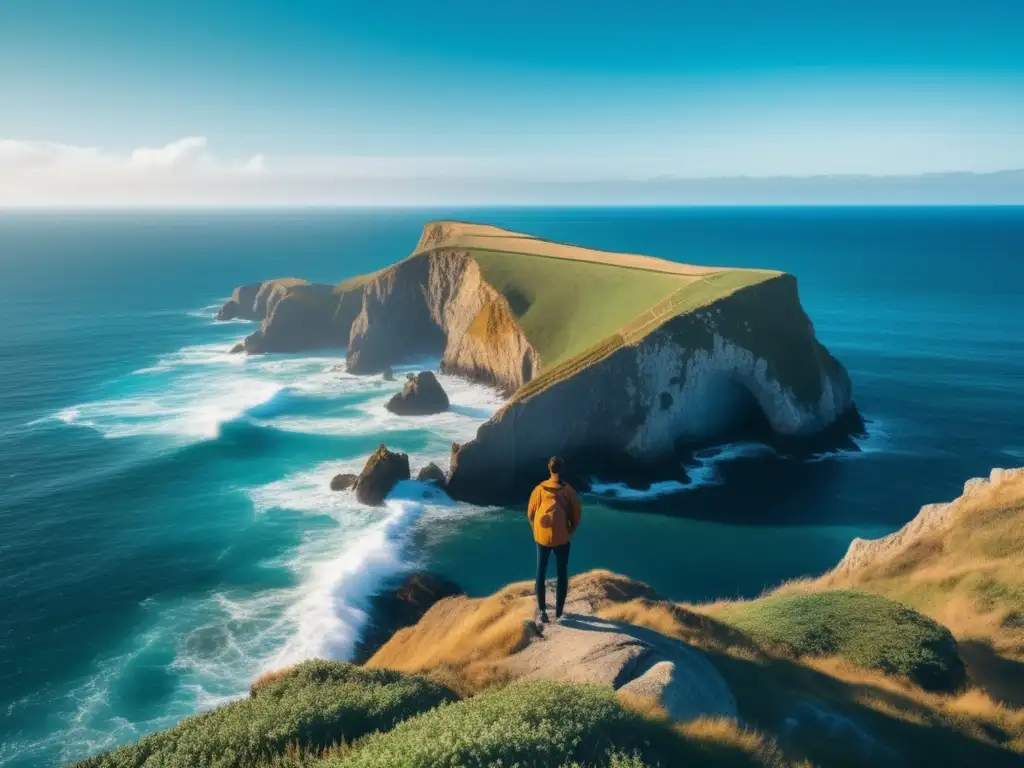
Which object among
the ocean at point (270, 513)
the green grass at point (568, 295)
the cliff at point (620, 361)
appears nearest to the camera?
the ocean at point (270, 513)

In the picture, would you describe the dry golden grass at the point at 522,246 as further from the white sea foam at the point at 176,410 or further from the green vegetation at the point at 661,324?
the white sea foam at the point at 176,410

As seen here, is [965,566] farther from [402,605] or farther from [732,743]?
[402,605]

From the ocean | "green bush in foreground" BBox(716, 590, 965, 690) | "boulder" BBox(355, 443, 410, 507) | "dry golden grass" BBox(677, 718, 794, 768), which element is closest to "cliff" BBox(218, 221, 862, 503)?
the ocean

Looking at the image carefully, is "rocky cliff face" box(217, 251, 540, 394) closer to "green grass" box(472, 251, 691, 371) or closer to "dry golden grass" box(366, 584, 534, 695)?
"green grass" box(472, 251, 691, 371)

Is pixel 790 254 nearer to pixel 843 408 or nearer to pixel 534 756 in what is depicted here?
pixel 843 408

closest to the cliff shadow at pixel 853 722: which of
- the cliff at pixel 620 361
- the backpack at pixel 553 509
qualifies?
the backpack at pixel 553 509

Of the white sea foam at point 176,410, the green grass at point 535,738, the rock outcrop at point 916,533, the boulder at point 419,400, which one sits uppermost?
the green grass at point 535,738

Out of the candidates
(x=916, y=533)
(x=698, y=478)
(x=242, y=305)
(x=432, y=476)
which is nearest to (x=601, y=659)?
(x=916, y=533)

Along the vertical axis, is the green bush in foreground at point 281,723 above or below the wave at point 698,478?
above
